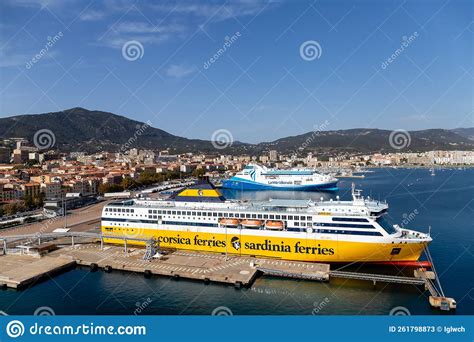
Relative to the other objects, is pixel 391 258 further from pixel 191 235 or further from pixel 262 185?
pixel 262 185

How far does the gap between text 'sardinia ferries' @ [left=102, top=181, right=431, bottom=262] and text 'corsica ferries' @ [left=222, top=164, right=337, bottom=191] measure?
26.0 meters

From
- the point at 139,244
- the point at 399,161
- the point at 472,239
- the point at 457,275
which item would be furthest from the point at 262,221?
the point at 399,161

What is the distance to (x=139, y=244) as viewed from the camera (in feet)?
47.5

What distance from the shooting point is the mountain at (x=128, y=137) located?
100 metres

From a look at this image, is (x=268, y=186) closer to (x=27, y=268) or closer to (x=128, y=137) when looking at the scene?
(x=27, y=268)

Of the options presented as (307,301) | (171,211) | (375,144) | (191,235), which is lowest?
(307,301)

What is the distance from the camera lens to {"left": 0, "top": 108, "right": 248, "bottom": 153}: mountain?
96562mm

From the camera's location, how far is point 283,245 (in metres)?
12.3

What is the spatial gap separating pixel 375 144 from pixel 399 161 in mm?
42966

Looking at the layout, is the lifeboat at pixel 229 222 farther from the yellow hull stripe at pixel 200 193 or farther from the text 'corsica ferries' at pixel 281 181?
the text 'corsica ferries' at pixel 281 181

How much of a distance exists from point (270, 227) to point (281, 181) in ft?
92.5

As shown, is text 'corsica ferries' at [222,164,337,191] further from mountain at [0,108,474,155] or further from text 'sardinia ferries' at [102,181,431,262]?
mountain at [0,108,474,155]
